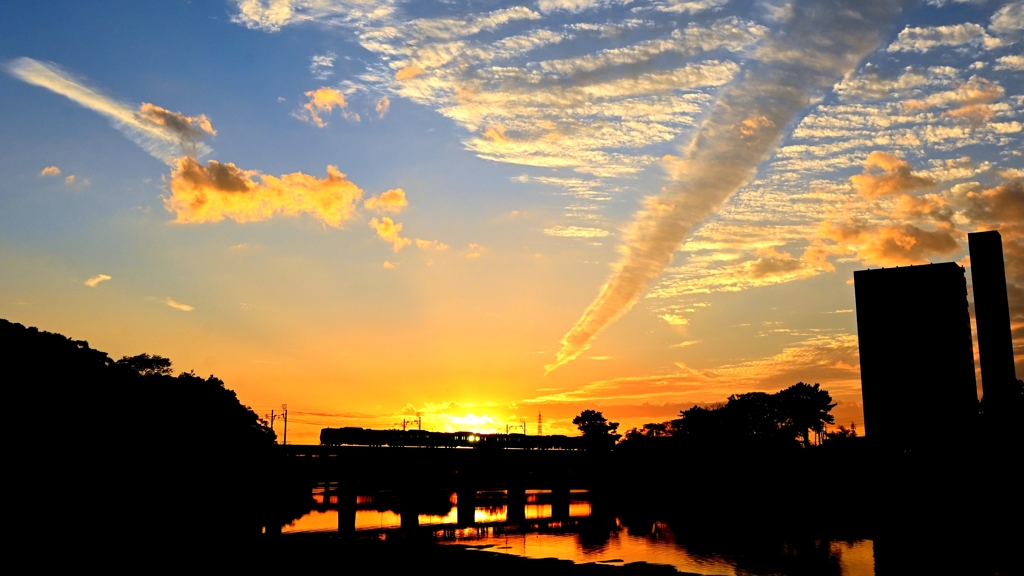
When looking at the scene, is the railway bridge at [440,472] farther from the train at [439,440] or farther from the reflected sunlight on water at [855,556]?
the reflected sunlight on water at [855,556]

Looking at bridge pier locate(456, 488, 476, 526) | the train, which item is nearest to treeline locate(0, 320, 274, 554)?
the train

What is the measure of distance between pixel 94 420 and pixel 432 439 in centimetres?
6682

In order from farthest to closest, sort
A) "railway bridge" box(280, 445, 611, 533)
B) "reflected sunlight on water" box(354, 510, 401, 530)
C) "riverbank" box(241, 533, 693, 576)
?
"reflected sunlight on water" box(354, 510, 401, 530)
"railway bridge" box(280, 445, 611, 533)
"riverbank" box(241, 533, 693, 576)

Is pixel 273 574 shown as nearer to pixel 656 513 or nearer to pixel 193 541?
pixel 193 541

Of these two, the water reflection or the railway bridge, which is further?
the railway bridge

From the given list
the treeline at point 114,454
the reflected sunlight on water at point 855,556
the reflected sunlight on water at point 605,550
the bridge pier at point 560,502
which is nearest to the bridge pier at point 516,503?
the bridge pier at point 560,502

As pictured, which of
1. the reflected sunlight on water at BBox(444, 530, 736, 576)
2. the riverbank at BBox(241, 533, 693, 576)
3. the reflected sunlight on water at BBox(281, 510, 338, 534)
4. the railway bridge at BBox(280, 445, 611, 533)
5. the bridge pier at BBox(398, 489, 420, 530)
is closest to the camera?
the riverbank at BBox(241, 533, 693, 576)

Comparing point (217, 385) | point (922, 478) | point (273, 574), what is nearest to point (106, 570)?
point (273, 574)

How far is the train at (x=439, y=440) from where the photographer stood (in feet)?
409

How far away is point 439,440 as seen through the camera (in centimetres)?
13850

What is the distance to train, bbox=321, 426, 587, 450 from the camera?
124562 mm

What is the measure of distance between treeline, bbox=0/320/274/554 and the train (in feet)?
64.4

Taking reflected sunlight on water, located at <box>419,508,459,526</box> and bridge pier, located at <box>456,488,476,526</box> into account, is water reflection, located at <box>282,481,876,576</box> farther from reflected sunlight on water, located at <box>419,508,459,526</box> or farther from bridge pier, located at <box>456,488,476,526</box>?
bridge pier, located at <box>456,488,476,526</box>

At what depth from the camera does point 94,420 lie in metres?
78.5
